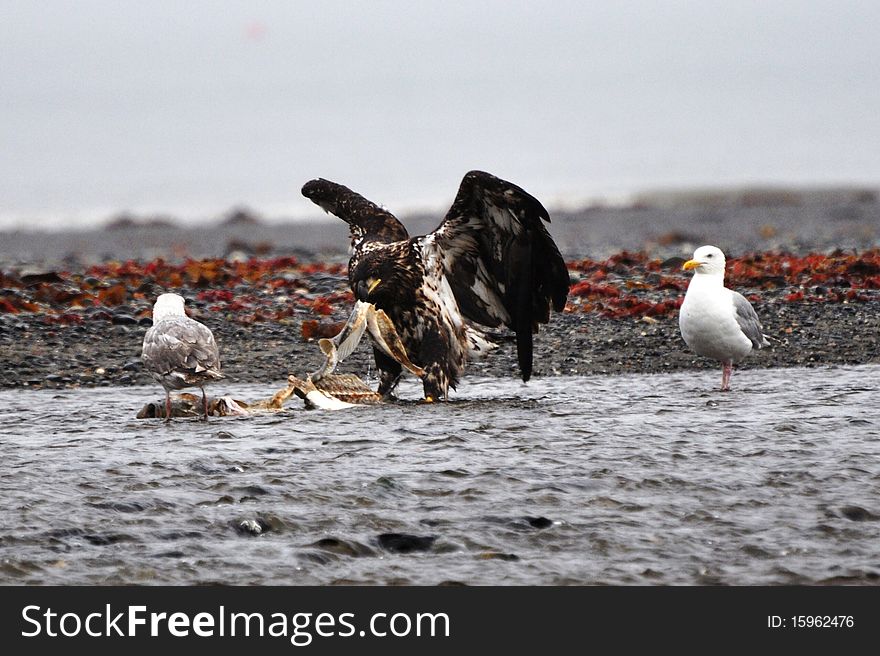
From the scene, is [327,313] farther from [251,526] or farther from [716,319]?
[251,526]

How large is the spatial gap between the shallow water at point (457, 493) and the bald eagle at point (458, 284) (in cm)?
46

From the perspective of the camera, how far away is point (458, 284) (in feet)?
30.1

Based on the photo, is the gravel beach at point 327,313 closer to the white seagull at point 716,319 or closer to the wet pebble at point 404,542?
the white seagull at point 716,319

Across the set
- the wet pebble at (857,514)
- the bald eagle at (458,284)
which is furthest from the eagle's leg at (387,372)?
the wet pebble at (857,514)

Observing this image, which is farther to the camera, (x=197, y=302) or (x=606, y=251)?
(x=606, y=251)

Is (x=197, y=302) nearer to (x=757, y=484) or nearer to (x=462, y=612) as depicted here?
(x=757, y=484)

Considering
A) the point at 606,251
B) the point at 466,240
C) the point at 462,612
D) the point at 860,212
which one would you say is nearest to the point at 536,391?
the point at 466,240

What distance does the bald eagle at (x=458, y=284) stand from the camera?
8.73 meters

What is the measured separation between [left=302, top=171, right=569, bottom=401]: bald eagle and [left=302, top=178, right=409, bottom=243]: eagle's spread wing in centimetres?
10

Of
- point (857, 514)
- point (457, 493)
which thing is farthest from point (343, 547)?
point (857, 514)

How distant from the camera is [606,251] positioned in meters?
20.4

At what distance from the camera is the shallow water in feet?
17.0

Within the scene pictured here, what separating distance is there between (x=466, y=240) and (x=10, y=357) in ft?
13.5

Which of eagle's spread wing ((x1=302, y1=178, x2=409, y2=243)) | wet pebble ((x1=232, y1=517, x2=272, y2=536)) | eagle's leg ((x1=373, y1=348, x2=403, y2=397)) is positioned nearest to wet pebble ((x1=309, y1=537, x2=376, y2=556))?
wet pebble ((x1=232, y1=517, x2=272, y2=536))
